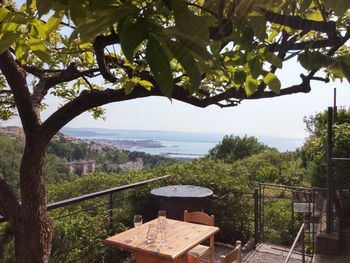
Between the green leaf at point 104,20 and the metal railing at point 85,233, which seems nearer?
the green leaf at point 104,20

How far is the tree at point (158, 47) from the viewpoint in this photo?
1.88ft

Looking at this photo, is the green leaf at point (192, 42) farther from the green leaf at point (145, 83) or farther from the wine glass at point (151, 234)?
the wine glass at point (151, 234)

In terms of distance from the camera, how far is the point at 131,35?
0.57 meters

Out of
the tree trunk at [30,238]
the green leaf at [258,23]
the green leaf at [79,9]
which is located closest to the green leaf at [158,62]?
the green leaf at [79,9]

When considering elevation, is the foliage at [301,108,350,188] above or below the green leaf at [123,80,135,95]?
below

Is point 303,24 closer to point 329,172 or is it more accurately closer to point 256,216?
point 329,172

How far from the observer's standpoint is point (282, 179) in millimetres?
10531

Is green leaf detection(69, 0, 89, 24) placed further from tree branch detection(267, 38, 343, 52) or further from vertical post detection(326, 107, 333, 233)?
vertical post detection(326, 107, 333, 233)

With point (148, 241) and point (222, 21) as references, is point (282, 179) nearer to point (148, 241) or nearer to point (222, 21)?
point (148, 241)

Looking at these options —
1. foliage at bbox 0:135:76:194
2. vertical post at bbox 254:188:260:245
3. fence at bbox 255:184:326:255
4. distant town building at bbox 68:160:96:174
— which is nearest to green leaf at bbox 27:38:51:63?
fence at bbox 255:184:326:255

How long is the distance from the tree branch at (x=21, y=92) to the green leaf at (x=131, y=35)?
170 cm

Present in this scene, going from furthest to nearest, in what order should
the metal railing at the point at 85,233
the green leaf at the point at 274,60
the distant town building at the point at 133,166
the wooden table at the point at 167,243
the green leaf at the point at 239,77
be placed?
1. the distant town building at the point at 133,166
2. the metal railing at the point at 85,233
3. the wooden table at the point at 167,243
4. the green leaf at the point at 239,77
5. the green leaf at the point at 274,60

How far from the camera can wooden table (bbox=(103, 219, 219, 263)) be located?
11.0ft

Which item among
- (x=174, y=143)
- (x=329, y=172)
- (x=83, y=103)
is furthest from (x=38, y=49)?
(x=174, y=143)
